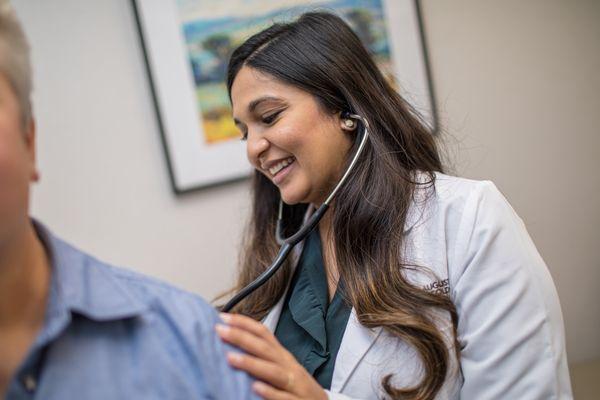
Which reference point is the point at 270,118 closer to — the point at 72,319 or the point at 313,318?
the point at 313,318

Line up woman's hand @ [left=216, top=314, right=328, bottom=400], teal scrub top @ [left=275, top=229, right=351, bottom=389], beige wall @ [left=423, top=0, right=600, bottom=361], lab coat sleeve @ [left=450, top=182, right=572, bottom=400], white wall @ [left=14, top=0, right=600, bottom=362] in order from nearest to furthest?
woman's hand @ [left=216, top=314, right=328, bottom=400] < lab coat sleeve @ [left=450, top=182, right=572, bottom=400] < teal scrub top @ [left=275, top=229, right=351, bottom=389] < white wall @ [left=14, top=0, right=600, bottom=362] < beige wall @ [left=423, top=0, right=600, bottom=361]

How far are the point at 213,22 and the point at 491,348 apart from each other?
1.07m

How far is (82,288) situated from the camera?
1.74ft

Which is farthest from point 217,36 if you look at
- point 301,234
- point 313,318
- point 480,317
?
point 480,317

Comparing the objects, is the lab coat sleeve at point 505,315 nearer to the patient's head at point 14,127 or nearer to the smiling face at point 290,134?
the smiling face at point 290,134

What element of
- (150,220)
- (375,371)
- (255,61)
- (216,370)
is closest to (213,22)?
(255,61)

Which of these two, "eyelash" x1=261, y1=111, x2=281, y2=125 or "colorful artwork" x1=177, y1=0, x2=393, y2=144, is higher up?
"colorful artwork" x1=177, y1=0, x2=393, y2=144

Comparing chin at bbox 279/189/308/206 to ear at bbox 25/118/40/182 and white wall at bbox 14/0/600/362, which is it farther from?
ear at bbox 25/118/40/182

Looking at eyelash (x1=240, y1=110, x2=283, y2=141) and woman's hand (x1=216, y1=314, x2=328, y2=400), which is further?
eyelash (x1=240, y1=110, x2=283, y2=141)

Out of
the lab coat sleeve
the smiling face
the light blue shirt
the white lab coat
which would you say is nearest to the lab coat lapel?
the white lab coat

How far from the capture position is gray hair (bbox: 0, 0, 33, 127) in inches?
18.8

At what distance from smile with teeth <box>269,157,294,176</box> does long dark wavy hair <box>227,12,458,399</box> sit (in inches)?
4.7

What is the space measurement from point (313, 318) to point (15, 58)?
27.5 inches

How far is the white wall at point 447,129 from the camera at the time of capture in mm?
1392
